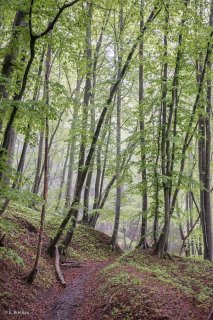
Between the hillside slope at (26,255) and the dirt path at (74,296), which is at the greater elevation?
the hillside slope at (26,255)

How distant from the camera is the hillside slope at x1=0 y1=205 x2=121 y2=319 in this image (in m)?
6.48

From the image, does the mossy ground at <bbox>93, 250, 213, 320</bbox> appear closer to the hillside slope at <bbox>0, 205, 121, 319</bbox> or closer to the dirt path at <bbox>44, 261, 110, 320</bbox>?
the dirt path at <bbox>44, 261, 110, 320</bbox>

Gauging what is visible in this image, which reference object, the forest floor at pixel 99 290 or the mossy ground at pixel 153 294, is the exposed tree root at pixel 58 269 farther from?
the mossy ground at pixel 153 294

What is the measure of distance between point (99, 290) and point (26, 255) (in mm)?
2737

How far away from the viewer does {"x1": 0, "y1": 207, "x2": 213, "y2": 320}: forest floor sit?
6406 millimetres

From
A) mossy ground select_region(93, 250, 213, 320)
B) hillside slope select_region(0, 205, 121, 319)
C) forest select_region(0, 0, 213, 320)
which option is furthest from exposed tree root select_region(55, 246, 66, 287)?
mossy ground select_region(93, 250, 213, 320)

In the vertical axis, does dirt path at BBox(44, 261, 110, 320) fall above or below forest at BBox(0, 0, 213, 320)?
below

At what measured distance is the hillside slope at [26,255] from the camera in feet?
21.3

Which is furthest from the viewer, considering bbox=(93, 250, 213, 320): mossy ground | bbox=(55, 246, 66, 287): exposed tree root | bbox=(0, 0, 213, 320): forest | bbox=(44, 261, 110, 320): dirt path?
bbox=(55, 246, 66, 287): exposed tree root

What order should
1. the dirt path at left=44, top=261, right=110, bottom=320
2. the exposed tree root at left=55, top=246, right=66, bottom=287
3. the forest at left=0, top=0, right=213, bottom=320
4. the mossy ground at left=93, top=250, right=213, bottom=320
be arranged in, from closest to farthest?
the mossy ground at left=93, top=250, right=213, bottom=320 → the forest at left=0, top=0, right=213, bottom=320 → the dirt path at left=44, top=261, right=110, bottom=320 → the exposed tree root at left=55, top=246, right=66, bottom=287

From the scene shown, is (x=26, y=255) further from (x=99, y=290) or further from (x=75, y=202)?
(x=99, y=290)

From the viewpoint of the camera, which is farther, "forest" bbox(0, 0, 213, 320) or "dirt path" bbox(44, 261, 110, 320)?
"dirt path" bbox(44, 261, 110, 320)

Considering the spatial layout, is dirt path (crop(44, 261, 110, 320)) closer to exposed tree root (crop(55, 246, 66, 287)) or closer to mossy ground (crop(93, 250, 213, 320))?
exposed tree root (crop(55, 246, 66, 287))

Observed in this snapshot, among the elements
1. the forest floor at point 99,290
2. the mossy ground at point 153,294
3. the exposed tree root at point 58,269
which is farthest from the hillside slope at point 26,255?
the mossy ground at point 153,294
